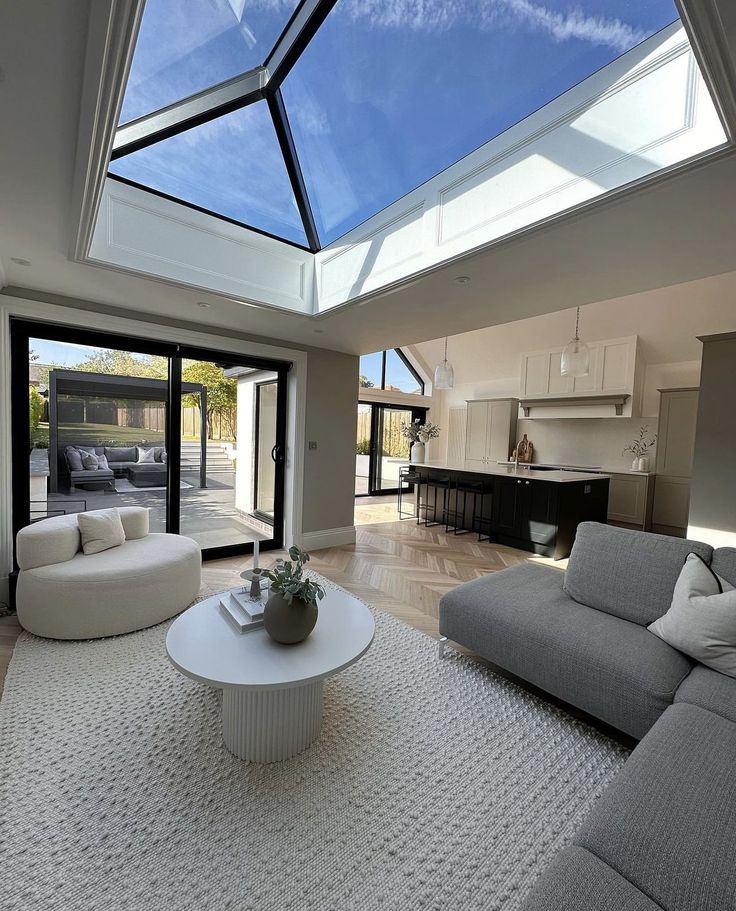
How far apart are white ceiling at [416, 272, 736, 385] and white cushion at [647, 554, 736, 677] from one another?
4.88 meters

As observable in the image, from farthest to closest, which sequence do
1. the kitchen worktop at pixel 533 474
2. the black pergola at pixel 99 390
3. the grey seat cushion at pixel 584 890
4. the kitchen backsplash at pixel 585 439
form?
the kitchen backsplash at pixel 585 439
the kitchen worktop at pixel 533 474
the black pergola at pixel 99 390
the grey seat cushion at pixel 584 890

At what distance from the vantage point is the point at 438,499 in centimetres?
630

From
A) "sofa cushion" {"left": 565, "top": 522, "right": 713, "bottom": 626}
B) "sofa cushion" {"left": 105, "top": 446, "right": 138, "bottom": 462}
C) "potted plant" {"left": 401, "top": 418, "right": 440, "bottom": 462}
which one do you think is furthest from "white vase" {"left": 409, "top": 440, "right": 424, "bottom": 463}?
"sofa cushion" {"left": 565, "top": 522, "right": 713, "bottom": 626}

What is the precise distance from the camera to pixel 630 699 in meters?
1.62

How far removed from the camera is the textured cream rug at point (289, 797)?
1.19 m

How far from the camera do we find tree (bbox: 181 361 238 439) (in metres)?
3.94

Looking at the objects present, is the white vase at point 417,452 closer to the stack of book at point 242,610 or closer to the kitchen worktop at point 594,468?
the kitchen worktop at point 594,468

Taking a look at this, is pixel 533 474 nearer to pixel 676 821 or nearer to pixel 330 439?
pixel 330 439

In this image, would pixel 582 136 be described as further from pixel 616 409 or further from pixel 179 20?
pixel 616 409

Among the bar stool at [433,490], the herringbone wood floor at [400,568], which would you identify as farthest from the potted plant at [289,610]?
the bar stool at [433,490]

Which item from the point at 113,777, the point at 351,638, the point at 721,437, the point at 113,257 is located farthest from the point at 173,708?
the point at 721,437

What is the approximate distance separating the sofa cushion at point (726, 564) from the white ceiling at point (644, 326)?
4671 mm

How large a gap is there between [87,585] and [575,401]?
677 centimetres

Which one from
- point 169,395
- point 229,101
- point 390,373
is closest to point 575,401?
point 390,373
